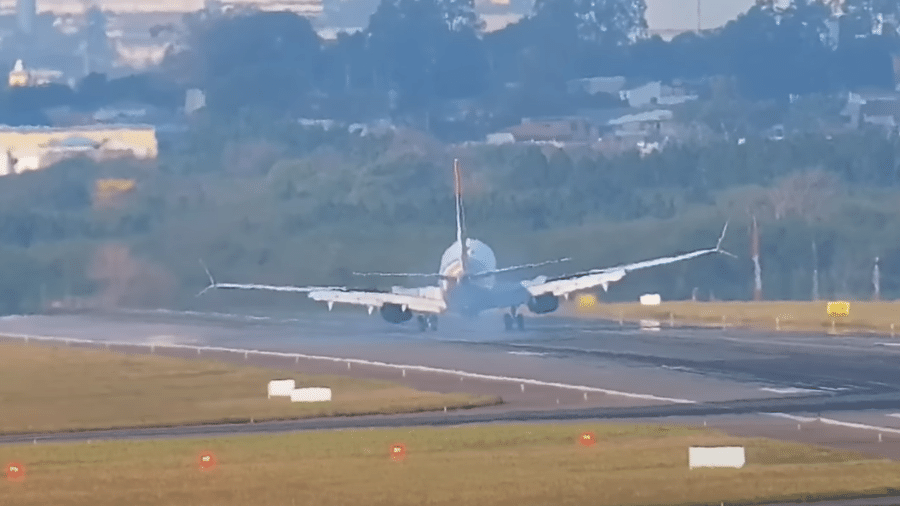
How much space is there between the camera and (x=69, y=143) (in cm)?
16950

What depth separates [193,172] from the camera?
15475 centimetres

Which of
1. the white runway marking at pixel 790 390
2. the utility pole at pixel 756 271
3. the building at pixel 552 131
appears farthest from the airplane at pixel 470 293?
the building at pixel 552 131

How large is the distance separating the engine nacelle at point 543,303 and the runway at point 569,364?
95 cm

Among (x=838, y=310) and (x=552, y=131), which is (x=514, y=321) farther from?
(x=552, y=131)

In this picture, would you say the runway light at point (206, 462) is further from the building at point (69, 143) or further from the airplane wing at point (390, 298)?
the building at point (69, 143)

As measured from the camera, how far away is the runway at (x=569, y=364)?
6588 centimetres

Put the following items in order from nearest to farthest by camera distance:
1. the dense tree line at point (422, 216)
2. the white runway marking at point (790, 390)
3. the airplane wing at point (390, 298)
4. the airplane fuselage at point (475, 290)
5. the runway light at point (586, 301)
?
the white runway marking at point (790, 390) < the airplane fuselage at point (475, 290) < the airplane wing at point (390, 298) < the runway light at point (586, 301) < the dense tree line at point (422, 216)

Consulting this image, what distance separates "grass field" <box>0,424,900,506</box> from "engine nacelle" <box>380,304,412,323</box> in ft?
142

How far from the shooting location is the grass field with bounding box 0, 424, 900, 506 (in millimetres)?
48469

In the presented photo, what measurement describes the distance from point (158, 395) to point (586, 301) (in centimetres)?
5288

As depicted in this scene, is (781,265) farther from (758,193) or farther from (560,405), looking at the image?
(560,405)

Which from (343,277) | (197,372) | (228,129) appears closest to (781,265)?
(343,277)

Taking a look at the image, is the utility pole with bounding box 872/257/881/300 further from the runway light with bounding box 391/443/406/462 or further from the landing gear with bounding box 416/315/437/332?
the runway light with bounding box 391/443/406/462

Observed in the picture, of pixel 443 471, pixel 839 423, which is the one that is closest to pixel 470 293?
pixel 839 423
